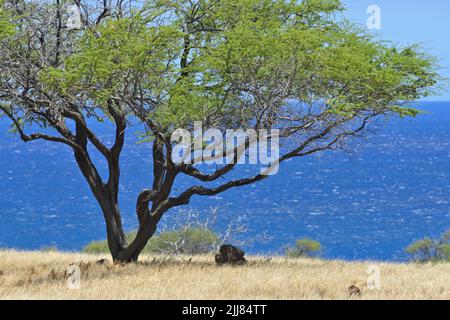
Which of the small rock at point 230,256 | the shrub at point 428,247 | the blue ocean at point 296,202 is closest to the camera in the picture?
the small rock at point 230,256

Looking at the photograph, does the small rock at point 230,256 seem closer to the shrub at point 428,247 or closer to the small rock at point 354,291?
the small rock at point 354,291

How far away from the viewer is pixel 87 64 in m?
17.1

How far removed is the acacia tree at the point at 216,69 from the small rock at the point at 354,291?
3.48 m

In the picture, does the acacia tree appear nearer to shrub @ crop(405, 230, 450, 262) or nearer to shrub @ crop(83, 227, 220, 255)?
shrub @ crop(83, 227, 220, 255)

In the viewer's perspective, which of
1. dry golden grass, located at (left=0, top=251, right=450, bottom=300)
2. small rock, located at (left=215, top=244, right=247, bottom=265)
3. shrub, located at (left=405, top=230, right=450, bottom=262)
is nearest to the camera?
dry golden grass, located at (left=0, top=251, right=450, bottom=300)

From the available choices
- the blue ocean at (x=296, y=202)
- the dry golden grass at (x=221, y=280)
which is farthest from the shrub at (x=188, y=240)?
the dry golden grass at (x=221, y=280)

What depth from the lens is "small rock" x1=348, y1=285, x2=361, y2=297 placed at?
15.3 meters

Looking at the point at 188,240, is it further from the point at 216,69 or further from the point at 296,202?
the point at 296,202

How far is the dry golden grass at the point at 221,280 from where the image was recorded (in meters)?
15.2

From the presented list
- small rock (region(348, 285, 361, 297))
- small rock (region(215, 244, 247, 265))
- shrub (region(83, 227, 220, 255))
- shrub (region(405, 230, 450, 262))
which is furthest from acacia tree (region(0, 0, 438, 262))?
shrub (region(405, 230, 450, 262))

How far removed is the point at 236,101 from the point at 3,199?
7202 cm

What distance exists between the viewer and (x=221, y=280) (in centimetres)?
1678

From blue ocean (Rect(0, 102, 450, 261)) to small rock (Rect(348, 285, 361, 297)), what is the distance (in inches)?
183
